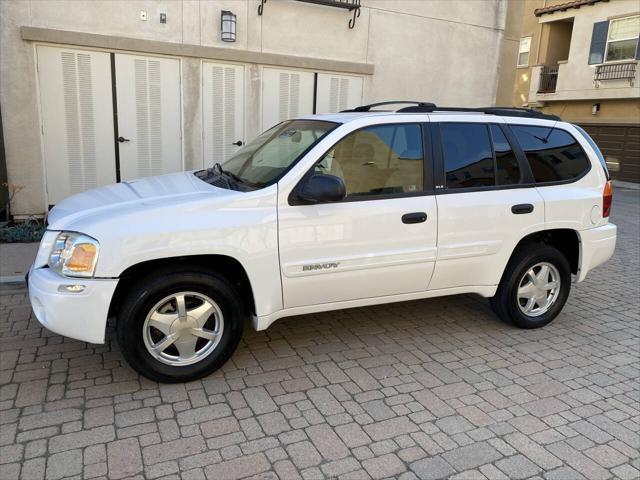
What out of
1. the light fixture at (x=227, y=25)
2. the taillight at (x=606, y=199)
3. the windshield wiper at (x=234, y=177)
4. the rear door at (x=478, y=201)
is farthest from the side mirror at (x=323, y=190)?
the light fixture at (x=227, y=25)

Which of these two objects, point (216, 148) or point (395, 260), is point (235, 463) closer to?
point (395, 260)

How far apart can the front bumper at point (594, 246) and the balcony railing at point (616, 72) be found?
18238mm

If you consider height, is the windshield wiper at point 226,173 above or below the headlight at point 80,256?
above

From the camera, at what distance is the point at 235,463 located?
285 cm

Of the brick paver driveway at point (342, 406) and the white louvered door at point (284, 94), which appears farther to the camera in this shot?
the white louvered door at point (284, 94)

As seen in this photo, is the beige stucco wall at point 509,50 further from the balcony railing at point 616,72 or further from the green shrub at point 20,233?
the balcony railing at point 616,72

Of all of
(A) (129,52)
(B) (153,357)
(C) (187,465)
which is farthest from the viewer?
(A) (129,52)

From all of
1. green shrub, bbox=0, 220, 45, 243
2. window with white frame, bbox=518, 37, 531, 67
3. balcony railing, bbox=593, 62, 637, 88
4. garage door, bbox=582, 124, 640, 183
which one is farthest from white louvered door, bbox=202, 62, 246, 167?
window with white frame, bbox=518, 37, 531, 67

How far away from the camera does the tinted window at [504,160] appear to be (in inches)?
176

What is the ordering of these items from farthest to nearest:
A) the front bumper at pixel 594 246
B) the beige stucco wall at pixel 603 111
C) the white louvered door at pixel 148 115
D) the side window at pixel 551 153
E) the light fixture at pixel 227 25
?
the beige stucco wall at pixel 603 111, the light fixture at pixel 227 25, the white louvered door at pixel 148 115, the front bumper at pixel 594 246, the side window at pixel 551 153

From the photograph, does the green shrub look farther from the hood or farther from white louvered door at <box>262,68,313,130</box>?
white louvered door at <box>262,68,313,130</box>

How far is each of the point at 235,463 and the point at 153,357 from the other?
1040 mm

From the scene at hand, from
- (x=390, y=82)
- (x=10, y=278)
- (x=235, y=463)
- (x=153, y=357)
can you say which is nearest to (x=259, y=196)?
(x=153, y=357)

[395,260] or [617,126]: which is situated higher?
[617,126]
